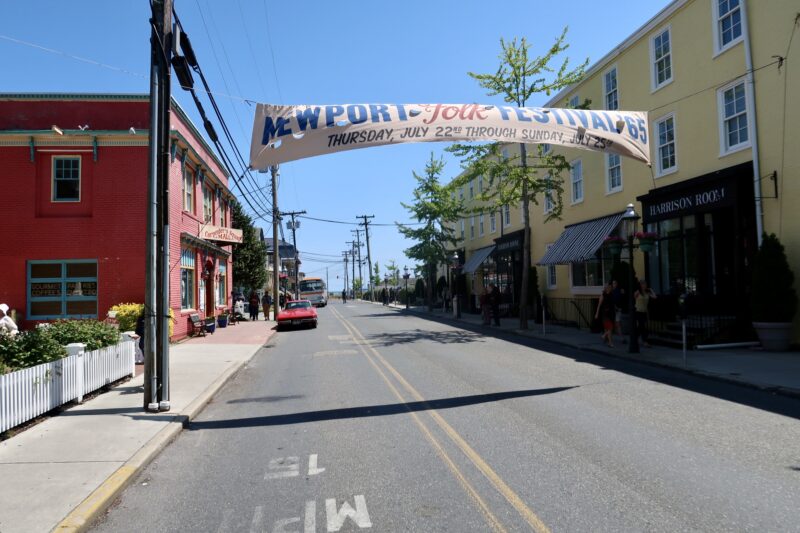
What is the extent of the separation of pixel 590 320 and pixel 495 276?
12968mm

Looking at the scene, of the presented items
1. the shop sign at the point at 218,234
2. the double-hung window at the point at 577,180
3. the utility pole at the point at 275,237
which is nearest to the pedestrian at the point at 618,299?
the double-hung window at the point at 577,180

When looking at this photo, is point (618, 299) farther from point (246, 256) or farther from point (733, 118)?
point (246, 256)

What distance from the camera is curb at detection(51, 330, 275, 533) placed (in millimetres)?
4441

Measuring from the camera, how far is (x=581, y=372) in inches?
453

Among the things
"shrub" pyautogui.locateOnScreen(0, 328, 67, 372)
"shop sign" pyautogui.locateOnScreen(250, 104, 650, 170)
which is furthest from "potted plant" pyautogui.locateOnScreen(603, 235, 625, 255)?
"shrub" pyautogui.locateOnScreen(0, 328, 67, 372)

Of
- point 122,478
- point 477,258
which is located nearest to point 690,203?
point 122,478

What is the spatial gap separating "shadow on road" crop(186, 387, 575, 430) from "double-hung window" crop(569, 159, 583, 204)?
15819 millimetres

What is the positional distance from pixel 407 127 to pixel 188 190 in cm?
1399

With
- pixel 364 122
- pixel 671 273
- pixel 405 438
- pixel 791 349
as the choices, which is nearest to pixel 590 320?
pixel 671 273

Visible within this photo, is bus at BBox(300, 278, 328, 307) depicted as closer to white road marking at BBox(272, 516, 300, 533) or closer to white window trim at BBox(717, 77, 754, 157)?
white window trim at BBox(717, 77, 754, 157)

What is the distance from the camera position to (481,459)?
5836 mm

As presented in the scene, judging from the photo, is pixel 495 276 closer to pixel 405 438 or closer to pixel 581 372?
pixel 581 372

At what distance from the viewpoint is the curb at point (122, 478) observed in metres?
4.44

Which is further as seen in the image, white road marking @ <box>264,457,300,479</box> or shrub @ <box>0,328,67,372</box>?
shrub @ <box>0,328,67,372</box>
